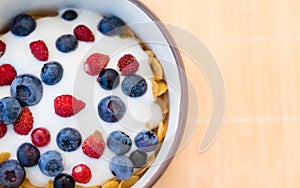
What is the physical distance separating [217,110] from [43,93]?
311 mm

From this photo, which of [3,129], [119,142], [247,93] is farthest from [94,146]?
[247,93]

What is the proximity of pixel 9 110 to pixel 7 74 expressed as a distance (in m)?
0.06

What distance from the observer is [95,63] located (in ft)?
2.70

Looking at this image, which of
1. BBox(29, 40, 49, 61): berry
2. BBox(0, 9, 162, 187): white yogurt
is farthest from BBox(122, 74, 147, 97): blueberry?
BBox(29, 40, 49, 61): berry

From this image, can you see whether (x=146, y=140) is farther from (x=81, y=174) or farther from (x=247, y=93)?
(x=247, y=93)

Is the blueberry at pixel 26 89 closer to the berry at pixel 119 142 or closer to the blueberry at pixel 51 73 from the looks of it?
the blueberry at pixel 51 73

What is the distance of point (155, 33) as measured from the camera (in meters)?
0.83

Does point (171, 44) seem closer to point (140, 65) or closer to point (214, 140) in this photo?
point (140, 65)

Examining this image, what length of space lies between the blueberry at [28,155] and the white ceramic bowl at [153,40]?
0.16 m

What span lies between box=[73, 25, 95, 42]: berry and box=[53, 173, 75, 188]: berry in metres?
0.22

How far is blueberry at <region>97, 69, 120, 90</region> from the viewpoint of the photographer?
81cm

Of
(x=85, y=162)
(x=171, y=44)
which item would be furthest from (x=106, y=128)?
(x=171, y=44)

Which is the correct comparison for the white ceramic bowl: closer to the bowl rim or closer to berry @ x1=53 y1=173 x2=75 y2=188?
the bowl rim

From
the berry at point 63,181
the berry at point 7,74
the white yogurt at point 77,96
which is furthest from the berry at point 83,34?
the berry at point 63,181
